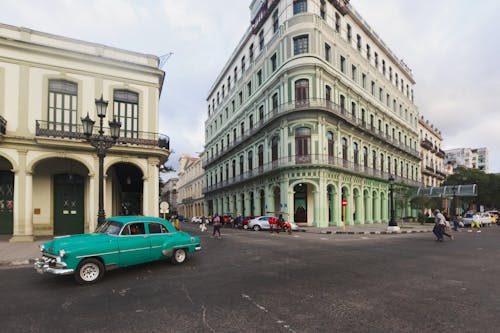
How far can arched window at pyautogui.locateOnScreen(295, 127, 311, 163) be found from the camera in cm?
2677

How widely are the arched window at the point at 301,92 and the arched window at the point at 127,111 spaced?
15.7m

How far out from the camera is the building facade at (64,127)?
13.8 meters

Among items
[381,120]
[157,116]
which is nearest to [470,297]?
[157,116]

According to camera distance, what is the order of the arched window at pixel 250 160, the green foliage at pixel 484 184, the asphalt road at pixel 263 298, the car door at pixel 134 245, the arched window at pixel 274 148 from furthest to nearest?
the green foliage at pixel 484 184 → the arched window at pixel 250 160 → the arched window at pixel 274 148 → the car door at pixel 134 245 → the asphalt road at pixel 263 298

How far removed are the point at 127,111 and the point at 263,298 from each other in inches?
559

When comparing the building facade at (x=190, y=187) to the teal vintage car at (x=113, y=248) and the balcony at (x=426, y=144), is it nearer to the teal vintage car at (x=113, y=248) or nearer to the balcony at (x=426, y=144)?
the balcony at (x=426, y=144)

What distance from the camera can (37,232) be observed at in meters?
15.2

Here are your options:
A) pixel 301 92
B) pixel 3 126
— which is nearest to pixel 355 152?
pixel 301 92

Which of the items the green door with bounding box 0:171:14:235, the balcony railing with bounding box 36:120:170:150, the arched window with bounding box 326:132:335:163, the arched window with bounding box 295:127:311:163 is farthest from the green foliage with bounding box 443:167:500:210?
the green door with bounding box 0:171:14:235

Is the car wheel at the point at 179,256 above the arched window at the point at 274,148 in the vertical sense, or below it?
below

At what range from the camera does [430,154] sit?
58094 mm

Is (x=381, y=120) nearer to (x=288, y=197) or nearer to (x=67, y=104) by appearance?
(x=288, y=197)

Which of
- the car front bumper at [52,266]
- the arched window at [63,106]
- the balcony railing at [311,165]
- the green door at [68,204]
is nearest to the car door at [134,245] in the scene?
the car front bumper at [52,266]

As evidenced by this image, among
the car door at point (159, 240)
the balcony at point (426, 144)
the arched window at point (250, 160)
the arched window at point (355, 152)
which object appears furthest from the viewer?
the balcony at point (426, 144)
